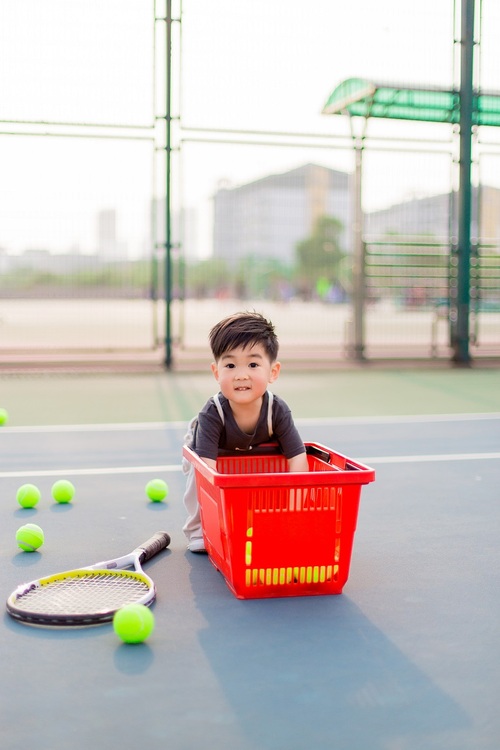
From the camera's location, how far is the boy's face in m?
3.18

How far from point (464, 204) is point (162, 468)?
25.7ft

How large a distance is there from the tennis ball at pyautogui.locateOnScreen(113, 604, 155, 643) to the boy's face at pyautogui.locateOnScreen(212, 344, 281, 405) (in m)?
0.97

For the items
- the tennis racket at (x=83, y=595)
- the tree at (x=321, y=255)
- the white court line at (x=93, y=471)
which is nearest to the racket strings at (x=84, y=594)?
the tennis racket at (x=83, y=595)

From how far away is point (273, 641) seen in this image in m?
2.48

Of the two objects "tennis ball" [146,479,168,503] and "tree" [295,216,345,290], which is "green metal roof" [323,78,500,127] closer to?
"tree" [295,216,345,290]

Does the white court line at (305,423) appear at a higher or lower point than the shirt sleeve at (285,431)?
lower

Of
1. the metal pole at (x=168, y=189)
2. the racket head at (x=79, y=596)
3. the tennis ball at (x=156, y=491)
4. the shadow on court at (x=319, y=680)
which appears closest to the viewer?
the shadow on court at (x=319, y=680)

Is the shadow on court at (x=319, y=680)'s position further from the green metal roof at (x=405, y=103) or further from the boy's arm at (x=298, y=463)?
the green metal roof at (x=405, y=103)

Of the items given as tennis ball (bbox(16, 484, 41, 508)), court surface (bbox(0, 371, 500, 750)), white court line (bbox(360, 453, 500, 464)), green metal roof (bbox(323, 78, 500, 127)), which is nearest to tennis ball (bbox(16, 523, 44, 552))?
court surface (bbox(0, 371, 500, 750))

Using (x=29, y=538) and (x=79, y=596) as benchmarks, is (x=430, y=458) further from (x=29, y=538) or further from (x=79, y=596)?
(x=79, y=596)

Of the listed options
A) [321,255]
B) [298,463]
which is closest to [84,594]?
[298,463]

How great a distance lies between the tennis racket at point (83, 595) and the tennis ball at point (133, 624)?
5.0 inches

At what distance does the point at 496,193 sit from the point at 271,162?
3.06 metres

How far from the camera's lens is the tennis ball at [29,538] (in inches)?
131
